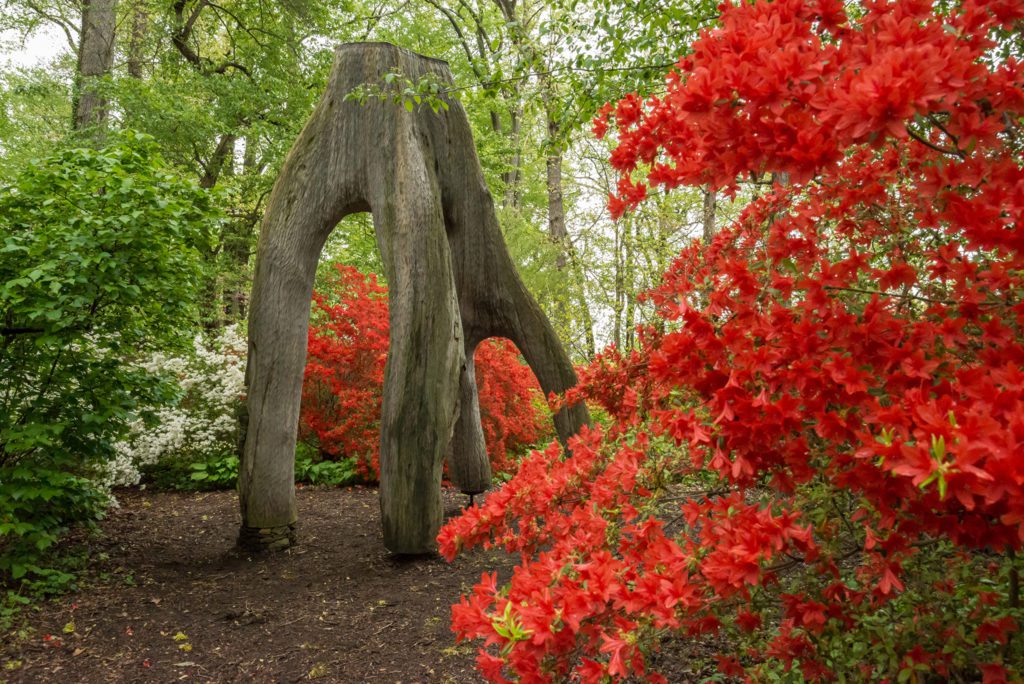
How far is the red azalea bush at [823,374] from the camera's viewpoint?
1.15 metres

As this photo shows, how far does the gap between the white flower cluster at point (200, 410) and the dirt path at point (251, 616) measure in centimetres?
218

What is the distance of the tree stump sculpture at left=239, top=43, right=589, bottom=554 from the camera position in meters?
4.34

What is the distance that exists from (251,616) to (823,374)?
3.46 metres

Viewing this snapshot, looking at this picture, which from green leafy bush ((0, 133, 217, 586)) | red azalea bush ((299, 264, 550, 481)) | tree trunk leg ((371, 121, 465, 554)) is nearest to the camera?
green leafy bush ((0, 133, 217, 586))

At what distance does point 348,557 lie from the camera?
4777 mm

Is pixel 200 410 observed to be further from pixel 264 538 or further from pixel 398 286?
pixel 398 286

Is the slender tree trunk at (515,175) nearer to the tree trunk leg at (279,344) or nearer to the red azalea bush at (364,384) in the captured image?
the red azalea bush at (364,384)

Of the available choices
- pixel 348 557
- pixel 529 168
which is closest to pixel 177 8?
pixel 529 168

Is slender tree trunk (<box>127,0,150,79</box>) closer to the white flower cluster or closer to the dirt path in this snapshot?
the white flower cluster

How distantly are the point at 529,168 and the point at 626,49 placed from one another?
13174mm

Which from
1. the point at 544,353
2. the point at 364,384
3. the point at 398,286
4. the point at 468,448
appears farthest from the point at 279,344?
the point at 364,384

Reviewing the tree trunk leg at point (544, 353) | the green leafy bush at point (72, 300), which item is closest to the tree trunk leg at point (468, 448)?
the tree trunk leg at point (544, 353)

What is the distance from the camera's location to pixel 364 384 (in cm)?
773

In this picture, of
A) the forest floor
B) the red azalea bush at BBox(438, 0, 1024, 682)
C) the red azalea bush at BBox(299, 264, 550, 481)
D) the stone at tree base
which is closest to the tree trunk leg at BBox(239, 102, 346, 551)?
the stone at tree base
